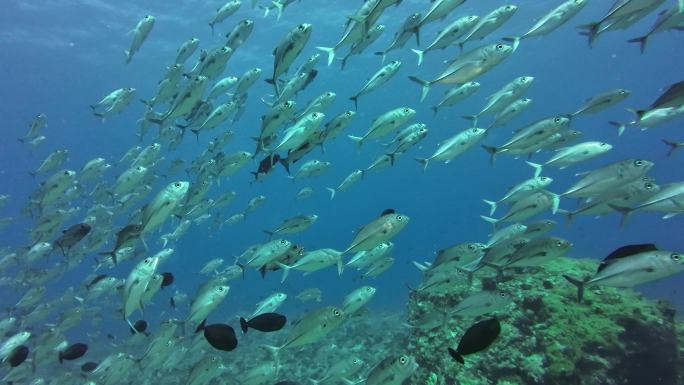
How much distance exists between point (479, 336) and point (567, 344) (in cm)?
374

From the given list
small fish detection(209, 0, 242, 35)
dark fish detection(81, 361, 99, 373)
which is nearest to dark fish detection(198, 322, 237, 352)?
dark fish detection(81, 361, 99, 373)

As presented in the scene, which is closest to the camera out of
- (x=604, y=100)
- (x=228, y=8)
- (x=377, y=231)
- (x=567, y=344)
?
(x=377, y=231)

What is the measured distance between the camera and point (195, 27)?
33031mm

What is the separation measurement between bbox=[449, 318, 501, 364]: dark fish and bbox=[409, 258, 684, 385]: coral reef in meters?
3.15

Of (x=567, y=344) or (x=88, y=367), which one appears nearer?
(x=567, y=344)

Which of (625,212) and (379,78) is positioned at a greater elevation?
(379,78)

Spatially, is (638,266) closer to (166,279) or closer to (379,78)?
(379,78)

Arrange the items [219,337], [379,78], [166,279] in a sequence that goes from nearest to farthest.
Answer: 1. [219,337]
2. [166,279]
3. [379,78]

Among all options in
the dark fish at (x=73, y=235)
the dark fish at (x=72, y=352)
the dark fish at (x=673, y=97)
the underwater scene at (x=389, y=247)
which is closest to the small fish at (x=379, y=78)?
the underwater scene at (x=389, y=247)

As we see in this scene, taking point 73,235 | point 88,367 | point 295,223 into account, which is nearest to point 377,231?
point 295,223

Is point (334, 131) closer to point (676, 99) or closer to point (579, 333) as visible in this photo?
point (676, 99)

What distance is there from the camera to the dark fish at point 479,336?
3.56 meters

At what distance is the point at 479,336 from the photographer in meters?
3.57

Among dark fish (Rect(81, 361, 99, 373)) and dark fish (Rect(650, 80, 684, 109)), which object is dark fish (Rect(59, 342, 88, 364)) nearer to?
dark fish (Rect(81, 361, 99, 373))
